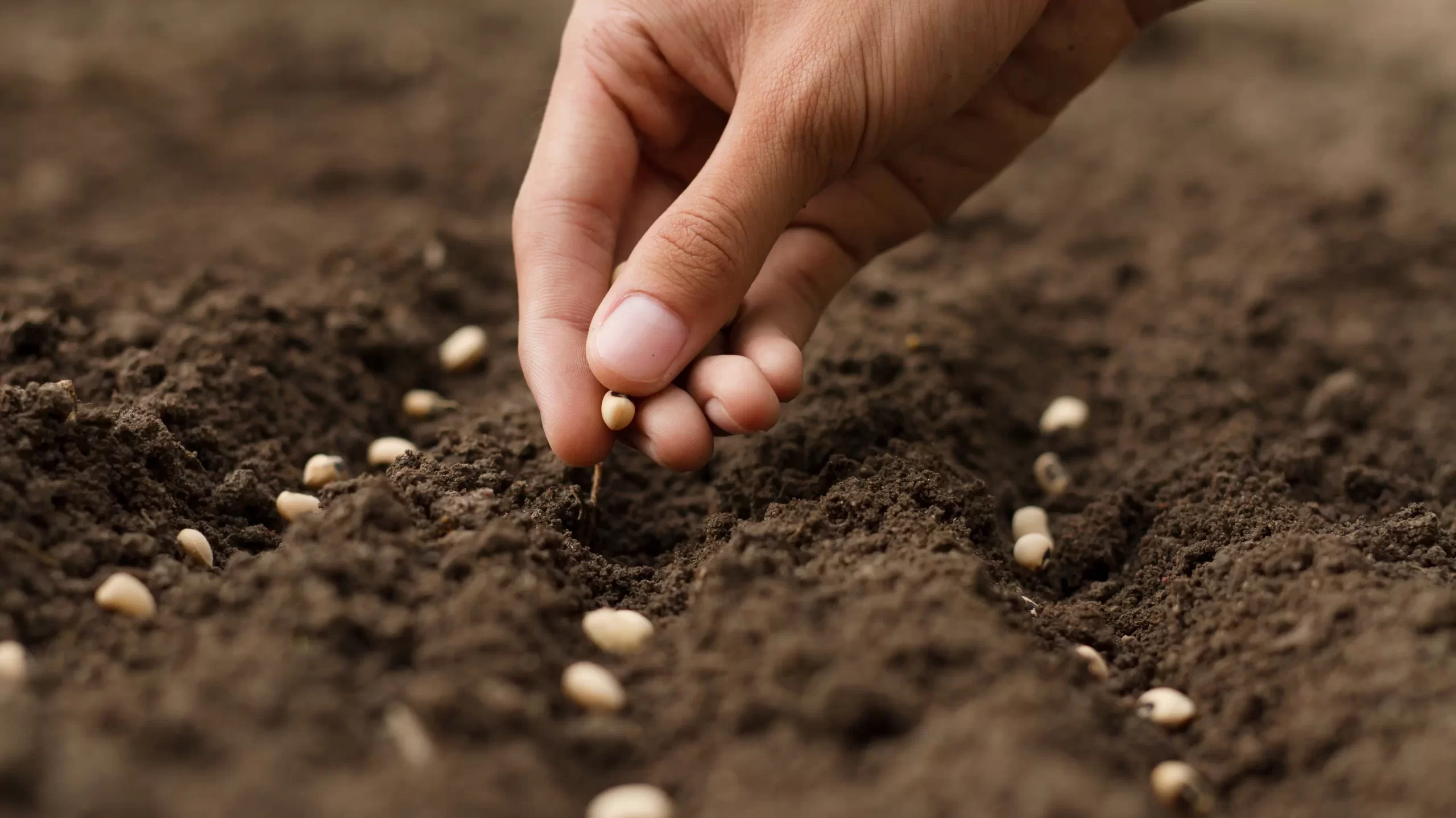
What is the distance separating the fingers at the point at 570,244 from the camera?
1.82 metres

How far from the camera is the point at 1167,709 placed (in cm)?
150

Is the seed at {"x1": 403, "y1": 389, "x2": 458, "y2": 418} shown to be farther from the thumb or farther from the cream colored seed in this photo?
the thumb

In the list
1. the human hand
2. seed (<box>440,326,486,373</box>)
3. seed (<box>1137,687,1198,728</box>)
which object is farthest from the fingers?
seed (<box>1137,687,1198,728</box>)

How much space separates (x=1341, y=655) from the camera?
1.42 meters

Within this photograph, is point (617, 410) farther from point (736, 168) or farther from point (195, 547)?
point (195, 547)

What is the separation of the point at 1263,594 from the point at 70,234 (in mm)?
3009

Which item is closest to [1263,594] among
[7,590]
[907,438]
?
[907,438]

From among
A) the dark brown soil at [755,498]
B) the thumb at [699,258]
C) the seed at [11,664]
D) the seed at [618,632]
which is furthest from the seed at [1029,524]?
the seed at [11,664]

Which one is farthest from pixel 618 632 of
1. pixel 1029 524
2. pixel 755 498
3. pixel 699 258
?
pixel 1029 524

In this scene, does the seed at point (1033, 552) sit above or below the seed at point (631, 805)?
below

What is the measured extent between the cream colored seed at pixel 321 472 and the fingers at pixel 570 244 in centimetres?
39

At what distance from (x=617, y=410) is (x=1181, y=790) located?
36.8 inches

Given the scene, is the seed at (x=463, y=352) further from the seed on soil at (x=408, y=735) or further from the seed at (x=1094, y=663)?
the seed at (x=1094, y=663)

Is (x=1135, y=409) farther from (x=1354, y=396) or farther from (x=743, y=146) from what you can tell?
(x=743, y=146)
